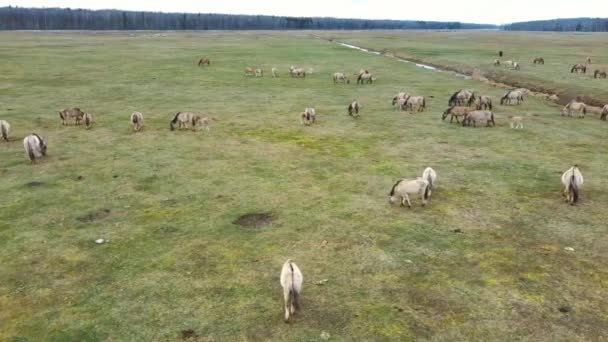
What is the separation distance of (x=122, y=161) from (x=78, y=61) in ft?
157

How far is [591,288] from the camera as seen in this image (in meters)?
10.9

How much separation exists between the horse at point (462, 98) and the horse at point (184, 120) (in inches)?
692

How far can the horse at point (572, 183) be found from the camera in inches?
613

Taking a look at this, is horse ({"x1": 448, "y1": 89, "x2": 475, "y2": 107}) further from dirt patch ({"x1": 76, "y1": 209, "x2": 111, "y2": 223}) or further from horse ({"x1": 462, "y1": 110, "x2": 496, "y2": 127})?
dirt patch ({"x1": 76, "y1": 209, "x2": 111, "y2": 223})

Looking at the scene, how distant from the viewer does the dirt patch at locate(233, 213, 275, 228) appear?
14477mm

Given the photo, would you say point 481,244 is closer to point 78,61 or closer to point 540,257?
point 540,257

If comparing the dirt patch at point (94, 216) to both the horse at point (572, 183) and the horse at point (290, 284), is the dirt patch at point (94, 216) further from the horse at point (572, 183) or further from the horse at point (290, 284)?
the horse at point (572, 183)

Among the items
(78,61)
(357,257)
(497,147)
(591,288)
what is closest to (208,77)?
(78,61)

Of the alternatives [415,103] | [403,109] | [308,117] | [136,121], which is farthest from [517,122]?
[136,121]

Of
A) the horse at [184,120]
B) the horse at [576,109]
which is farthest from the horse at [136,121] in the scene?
the horse at [576,109]

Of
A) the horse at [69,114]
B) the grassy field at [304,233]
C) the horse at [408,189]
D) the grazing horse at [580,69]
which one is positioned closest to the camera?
the grassy field at [304,233]

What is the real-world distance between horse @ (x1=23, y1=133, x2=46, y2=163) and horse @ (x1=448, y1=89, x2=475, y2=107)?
2508cm

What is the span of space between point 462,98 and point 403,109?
467cm

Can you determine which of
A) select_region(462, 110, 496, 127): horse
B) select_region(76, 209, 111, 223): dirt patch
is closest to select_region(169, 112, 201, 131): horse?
select_region(76, 209, 111, 223): dirt patch
